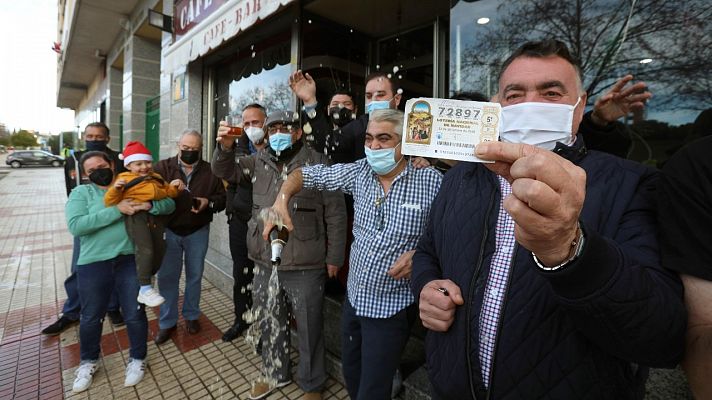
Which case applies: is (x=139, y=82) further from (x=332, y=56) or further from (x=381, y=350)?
(x=381, y=350)

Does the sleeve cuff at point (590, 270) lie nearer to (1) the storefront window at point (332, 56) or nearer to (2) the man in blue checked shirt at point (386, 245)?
(2) the man in blue checked shirt at point (386, 245)

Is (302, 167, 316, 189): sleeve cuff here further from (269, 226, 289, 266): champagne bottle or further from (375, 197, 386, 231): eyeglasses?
(375, 197, 386, 231): eyeglasses

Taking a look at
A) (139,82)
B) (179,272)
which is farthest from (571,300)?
(139,82)

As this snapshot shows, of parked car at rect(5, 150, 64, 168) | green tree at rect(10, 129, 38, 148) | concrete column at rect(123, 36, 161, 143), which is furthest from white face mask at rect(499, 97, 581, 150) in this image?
green tree at rect(10, 129, 38, 148)

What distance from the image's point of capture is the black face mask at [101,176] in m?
2.81

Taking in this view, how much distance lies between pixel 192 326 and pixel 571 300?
12.8 feet

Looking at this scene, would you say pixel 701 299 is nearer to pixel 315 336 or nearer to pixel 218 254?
pixel 315 336

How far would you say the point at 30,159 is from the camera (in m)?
34.8

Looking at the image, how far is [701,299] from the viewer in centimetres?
84

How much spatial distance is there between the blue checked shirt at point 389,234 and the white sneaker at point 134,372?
7.26 ft

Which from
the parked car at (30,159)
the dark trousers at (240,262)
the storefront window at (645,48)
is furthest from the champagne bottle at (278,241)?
the parked car at (30,159)

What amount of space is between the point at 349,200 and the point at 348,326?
1328mm

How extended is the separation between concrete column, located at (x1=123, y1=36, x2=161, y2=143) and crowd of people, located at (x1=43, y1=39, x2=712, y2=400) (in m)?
7.72

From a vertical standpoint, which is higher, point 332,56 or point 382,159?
point 332,56
